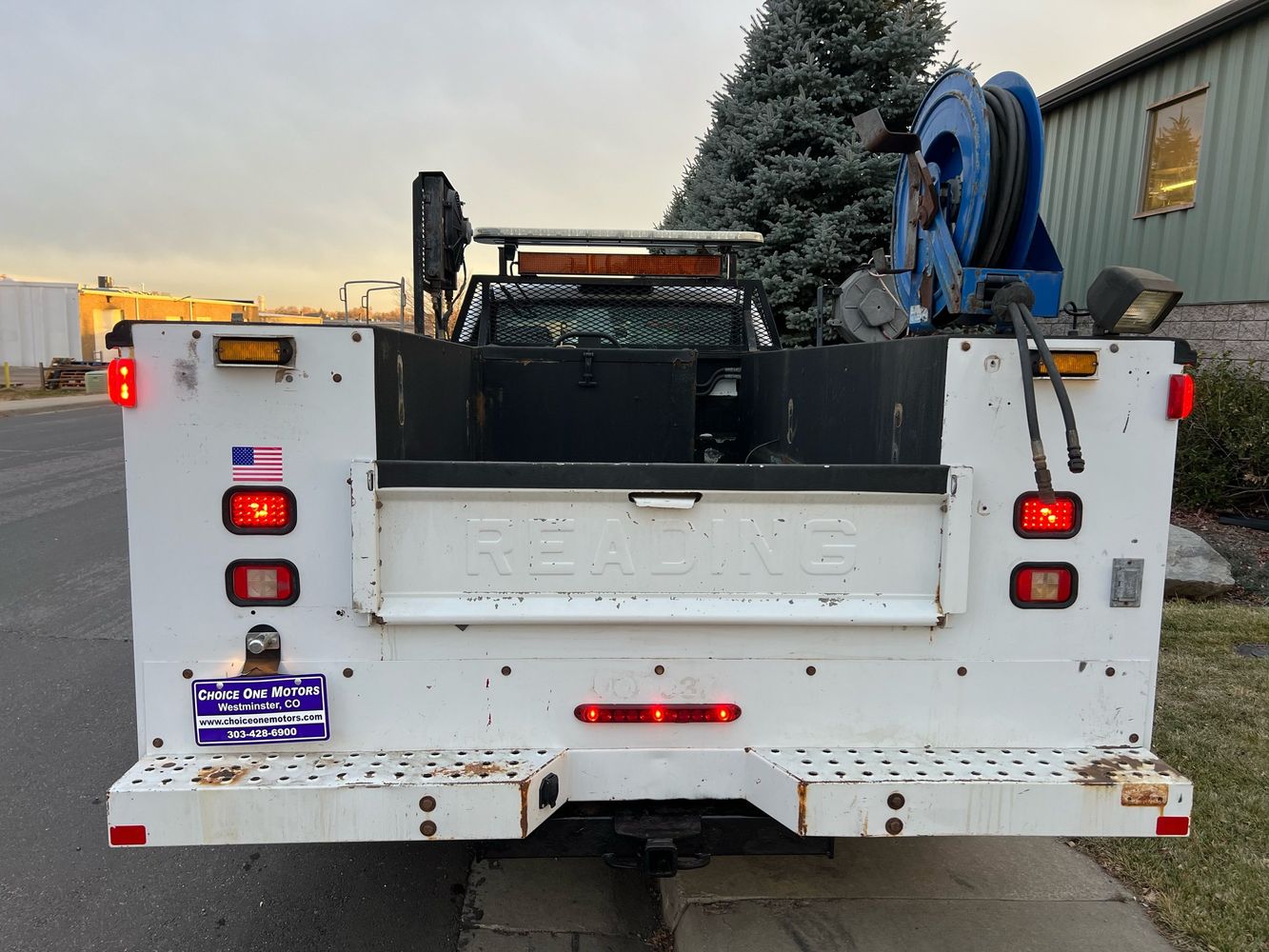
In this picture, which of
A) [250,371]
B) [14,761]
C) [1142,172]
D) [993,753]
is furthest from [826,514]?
[1142,172]

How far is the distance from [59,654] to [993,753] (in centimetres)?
548

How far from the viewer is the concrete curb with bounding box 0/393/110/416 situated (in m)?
24.0

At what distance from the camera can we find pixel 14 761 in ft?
13.6

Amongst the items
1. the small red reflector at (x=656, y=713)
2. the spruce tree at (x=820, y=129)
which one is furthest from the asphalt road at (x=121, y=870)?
the spruce tree at (x=820, y=129)

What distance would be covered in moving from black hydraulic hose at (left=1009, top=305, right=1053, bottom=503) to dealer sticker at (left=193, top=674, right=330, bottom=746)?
1.97 metres

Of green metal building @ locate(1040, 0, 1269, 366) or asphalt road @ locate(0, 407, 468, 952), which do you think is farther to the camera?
green metal building @ locate(1040, 0, 1269, 366)

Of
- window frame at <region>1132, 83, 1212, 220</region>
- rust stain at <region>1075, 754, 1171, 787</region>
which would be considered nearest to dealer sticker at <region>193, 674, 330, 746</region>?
rust stain at <region>1075, 754, 1171, 787</region>

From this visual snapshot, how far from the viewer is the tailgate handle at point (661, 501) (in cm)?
245

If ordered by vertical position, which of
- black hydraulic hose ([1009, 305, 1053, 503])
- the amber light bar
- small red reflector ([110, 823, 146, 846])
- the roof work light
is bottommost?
small red reflector ([110, 823, 146, 846])

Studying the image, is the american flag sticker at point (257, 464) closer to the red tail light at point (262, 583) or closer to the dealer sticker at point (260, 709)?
the red tail light at point (262, 583)

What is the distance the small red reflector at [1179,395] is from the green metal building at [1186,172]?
7.75 meters

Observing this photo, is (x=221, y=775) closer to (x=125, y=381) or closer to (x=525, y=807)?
(x=525, y=807)

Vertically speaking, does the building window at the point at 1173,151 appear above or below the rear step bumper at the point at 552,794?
above

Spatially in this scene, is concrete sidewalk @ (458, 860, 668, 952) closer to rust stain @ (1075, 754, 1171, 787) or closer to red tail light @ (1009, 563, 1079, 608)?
rust stain @ (1075, 754, 1171, 787)
